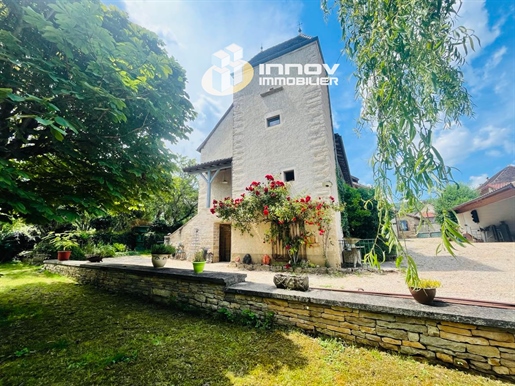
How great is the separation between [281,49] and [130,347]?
12363 mm

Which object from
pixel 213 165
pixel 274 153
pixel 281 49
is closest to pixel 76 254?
pixel 213 165

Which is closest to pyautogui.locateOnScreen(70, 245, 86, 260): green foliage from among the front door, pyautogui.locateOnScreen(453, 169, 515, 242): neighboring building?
the front door

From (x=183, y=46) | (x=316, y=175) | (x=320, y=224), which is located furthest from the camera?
(x=316, y=175)

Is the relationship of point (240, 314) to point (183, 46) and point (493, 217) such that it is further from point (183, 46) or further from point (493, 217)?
point (493, 217)

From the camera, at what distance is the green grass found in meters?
2.04

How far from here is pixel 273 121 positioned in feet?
32.4

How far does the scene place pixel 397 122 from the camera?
187 cm

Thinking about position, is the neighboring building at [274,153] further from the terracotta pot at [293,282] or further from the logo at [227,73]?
the terracotta pot at [293,282]

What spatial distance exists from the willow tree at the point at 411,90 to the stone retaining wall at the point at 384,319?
59 cm

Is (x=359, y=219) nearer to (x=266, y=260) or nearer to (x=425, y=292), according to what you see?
(x=266, y=260)

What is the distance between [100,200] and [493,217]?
22854mm

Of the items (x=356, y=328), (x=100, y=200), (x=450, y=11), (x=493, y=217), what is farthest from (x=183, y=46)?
(x=493, y=217)

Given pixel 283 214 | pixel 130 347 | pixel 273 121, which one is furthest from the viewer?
pixel 273 121

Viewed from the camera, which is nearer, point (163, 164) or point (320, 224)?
point (163, 164)
